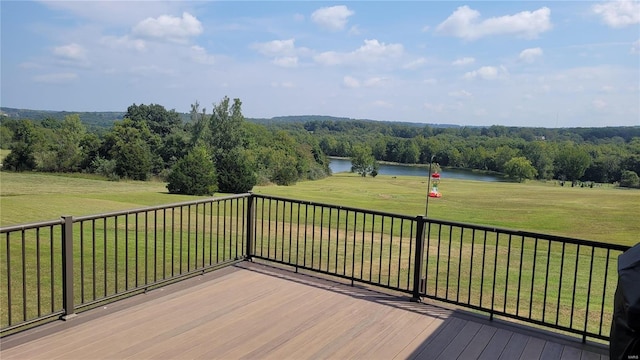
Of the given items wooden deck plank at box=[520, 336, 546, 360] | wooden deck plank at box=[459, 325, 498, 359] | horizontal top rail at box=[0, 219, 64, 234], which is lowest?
wooden deck plank at box=[459, 325, 498, 359]

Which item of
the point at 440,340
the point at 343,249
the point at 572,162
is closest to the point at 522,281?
the point at 343,249

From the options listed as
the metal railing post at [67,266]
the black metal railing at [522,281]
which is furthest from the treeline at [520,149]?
the metal railing post at [67,266]

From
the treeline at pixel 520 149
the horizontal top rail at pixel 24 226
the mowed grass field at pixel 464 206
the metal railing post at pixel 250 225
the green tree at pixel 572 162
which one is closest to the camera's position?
the horizontal top rail at pixel 24 226

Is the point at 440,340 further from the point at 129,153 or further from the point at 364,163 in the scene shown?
the point at 364,163

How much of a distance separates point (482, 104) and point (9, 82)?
38.9 metres

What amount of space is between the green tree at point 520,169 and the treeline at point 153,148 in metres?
27.8

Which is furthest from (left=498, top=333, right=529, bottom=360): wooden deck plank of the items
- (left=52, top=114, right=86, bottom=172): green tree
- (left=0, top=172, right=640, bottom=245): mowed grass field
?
(left=52, top=114, right=86, bottom=172): green tree

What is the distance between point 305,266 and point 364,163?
198 ft

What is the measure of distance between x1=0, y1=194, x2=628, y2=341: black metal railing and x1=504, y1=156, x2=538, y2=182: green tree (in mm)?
44235

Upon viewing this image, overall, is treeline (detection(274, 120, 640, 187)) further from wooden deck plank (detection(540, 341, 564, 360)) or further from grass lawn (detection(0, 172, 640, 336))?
wooden deck plank (detection(540, 341, 564, 360))

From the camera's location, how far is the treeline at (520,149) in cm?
5216

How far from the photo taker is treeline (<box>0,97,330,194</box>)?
126 ft

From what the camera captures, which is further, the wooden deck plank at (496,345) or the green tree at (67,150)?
the green tree at (67,150)

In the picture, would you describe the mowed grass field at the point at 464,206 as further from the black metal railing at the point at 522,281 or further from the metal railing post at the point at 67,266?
the metal railing post at the point at 67,266
